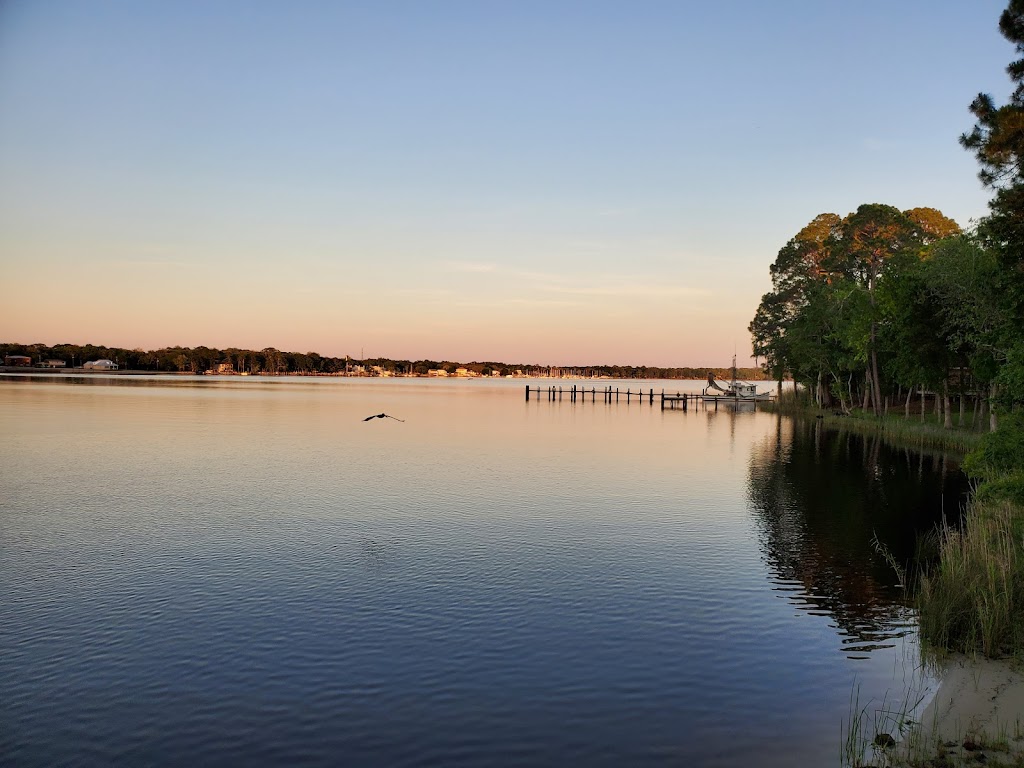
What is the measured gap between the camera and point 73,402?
325 ft

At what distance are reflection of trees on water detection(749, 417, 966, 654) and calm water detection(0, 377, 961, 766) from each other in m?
0.16

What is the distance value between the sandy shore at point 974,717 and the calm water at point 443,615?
40.6 inches

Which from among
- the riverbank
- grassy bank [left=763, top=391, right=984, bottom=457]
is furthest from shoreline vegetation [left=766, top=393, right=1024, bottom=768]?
grassy bank [left=763, top=391, right=984, bottom=457]

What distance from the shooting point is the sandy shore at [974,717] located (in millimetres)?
10344

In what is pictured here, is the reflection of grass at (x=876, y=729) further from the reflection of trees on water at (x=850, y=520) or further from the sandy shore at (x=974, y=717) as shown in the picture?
the reflection of trees on water at (x=850, y=520)

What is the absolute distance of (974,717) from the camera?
1177cm

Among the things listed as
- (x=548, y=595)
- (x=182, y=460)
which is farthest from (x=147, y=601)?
(x=182, y=460)

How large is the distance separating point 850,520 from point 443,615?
20230mm

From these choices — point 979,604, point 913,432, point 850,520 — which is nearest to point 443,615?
point 979,604

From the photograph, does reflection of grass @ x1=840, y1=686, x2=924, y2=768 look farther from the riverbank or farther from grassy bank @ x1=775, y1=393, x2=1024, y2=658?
grassy bank @ x1=775, y1=393, x2=1024, y2=658

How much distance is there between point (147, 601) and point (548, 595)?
10079mm

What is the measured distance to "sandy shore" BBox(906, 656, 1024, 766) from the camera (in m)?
10.3

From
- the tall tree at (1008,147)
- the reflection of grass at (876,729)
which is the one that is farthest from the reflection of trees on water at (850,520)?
the tall tree at (1008,147)

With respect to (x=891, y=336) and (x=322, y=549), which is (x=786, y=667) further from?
(x=891, y=336)
